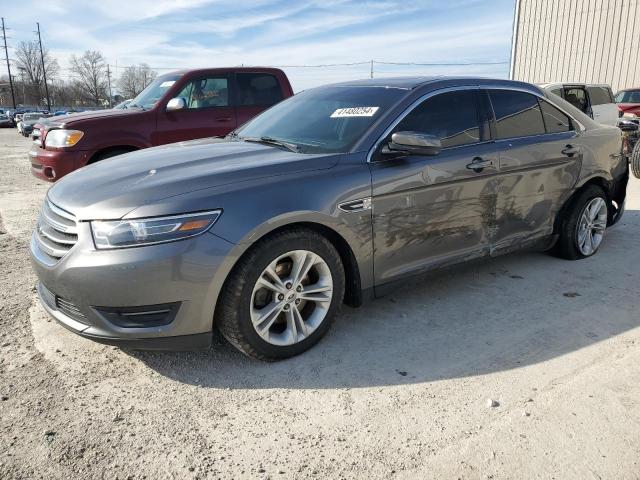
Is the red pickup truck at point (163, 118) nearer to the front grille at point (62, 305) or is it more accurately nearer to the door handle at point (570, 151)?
the front grille at point (62, 305)

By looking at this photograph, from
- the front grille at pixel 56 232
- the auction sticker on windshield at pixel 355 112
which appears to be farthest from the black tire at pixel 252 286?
the auction sticker on windshield at pixel 355 112

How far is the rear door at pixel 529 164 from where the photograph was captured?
402cm

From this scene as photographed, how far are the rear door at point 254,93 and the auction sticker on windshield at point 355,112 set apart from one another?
402 cm

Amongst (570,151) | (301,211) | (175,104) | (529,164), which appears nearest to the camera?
(301,211)

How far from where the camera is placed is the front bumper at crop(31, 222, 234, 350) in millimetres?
2551

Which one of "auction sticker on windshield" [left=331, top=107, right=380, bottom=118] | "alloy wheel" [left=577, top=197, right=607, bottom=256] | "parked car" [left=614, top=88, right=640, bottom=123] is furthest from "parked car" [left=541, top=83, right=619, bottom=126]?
"auction sticker on windshield" [left=331, top=107, right=380, bottom=118]

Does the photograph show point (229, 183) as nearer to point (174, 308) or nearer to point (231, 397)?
point (174, 308)

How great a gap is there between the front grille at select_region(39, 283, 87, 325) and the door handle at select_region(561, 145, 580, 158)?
12.8 ft

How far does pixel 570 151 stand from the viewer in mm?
4492

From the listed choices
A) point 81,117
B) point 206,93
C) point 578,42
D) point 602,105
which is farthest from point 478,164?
point 578,42

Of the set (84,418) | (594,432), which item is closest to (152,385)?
(84,418)

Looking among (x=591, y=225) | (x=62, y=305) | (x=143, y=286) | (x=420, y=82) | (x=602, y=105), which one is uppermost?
(x=420, y=82)

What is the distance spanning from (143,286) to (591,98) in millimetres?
12696

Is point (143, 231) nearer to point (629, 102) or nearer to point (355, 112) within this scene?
point (355, 112)
